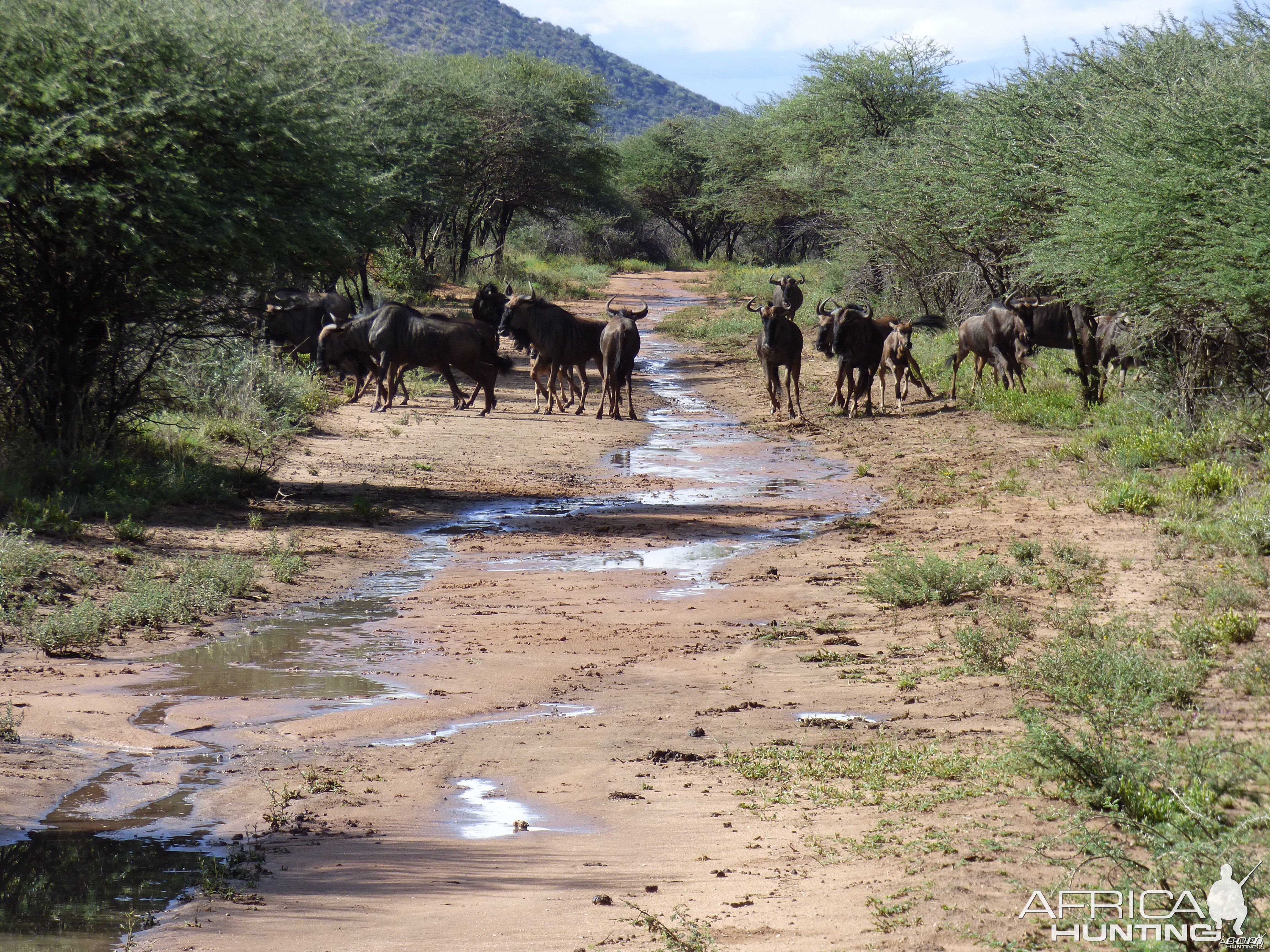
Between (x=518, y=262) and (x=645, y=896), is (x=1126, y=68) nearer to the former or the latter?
(x=645, y=896)

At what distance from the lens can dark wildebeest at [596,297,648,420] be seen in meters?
19.7

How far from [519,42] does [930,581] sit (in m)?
146

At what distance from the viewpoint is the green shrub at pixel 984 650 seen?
22.1ft

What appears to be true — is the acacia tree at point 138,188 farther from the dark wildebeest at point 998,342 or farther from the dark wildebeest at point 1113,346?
the dark wildebeest at point 998,342

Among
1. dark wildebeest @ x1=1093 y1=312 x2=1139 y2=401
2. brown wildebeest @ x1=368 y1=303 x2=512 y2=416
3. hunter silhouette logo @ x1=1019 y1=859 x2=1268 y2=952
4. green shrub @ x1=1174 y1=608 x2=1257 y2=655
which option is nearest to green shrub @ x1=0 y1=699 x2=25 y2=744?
hunter silhouette logo @ x1=1019 y1=859 x2=1268 y2=952

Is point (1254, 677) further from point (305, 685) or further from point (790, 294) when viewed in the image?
point (790, 294)

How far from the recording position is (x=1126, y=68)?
1802 cm

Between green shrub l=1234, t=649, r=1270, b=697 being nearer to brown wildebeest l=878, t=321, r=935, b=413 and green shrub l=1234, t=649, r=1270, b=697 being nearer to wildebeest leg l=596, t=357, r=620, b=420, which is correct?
brown wildebeest l=878, t=321, r=935, b=413

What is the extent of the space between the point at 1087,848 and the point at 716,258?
64.8 meters

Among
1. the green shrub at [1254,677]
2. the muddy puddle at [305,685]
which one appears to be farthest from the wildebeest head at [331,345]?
the green shrub at [1254,677]

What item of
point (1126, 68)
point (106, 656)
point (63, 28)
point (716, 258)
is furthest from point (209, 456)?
point (716, 258)

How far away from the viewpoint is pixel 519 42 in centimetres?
14400

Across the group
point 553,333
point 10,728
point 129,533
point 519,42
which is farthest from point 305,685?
point 519,42

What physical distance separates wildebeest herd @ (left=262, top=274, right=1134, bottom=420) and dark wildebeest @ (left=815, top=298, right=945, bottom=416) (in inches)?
0.9
